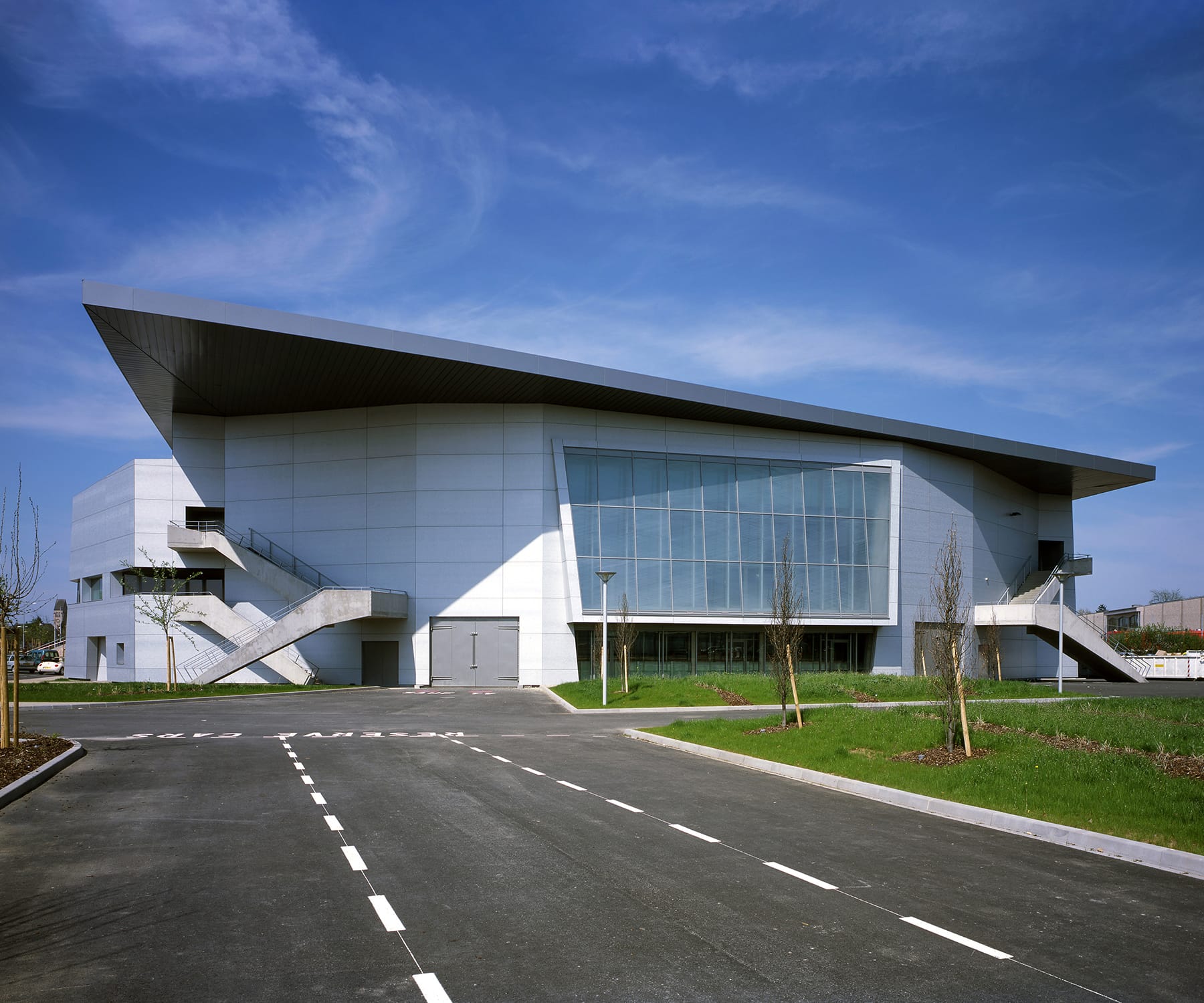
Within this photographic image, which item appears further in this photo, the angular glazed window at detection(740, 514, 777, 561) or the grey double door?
the angular glazed window at detection(740, 514, 777, 561)

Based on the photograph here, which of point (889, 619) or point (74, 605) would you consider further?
point (74, 605)

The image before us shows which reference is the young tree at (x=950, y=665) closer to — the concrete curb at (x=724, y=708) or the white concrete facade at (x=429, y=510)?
the concrete curb at (x=724, y=708)

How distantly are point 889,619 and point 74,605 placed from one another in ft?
149

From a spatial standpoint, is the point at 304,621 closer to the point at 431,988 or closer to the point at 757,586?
the point at 757,586

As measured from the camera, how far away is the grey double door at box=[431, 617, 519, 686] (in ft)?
149

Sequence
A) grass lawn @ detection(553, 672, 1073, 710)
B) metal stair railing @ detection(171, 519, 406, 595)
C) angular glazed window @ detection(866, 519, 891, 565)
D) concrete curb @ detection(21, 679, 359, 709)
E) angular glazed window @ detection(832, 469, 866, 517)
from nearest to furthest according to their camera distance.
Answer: concrete curb @ detection(21, 679, 359, 709), grass lawn @ detection(553, 672, 1073, 710), metal stair railing @ detection(171, 519, 406, 595), angular glazed window @ detection(832, 469, 866, 517), angular glazed window @ detection(866, 519, 891, 565)

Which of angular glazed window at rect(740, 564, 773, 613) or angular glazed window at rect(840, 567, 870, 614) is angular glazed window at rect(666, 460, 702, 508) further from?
angular glazed window at rect(840, 567, 870, 614)

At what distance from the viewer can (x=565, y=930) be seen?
7426 millimetres

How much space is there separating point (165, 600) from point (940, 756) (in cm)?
3997

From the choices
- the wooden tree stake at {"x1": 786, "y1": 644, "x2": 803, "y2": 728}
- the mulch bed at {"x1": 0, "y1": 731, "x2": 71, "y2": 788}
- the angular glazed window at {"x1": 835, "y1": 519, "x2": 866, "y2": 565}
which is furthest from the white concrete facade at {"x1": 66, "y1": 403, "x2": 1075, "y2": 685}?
the mulch bed at {"x1": 0, "y1": 731, "x2": 71, "y2": 788}

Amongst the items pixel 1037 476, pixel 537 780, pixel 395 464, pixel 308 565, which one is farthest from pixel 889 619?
pixel 537 780

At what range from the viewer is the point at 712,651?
48344 millimetres

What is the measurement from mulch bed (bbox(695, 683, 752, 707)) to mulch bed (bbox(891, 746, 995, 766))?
15.2 meters

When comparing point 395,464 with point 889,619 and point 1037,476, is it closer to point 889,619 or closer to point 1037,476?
point 889,619
